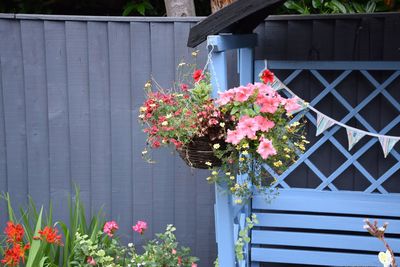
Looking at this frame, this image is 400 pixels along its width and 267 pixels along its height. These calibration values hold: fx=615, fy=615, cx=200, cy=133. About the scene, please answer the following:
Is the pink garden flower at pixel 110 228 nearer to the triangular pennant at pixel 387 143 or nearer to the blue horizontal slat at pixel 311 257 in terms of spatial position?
the blue horizontal slat at pixel 311 257

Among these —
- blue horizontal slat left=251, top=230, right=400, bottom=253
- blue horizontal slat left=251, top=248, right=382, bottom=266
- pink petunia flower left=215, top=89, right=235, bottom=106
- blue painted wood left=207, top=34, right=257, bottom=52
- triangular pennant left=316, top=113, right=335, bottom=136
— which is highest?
blue painted wood left=207, top=34, right=257, bottom=52

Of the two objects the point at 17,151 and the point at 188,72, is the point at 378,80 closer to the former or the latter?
the point at 188,72

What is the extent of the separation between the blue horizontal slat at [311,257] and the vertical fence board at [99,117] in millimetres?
1077

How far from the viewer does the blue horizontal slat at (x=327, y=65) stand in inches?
144

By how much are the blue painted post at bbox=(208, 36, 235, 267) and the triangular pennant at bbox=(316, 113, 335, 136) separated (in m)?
0.89

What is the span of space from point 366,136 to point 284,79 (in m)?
0.63

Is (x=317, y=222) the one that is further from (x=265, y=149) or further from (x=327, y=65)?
(x=265, y=149)

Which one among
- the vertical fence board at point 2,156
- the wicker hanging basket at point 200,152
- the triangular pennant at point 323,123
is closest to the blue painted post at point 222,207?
the wicker hanging basket at point 200,152

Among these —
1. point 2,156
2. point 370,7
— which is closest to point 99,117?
point 2,156

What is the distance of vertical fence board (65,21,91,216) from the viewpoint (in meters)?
4.00

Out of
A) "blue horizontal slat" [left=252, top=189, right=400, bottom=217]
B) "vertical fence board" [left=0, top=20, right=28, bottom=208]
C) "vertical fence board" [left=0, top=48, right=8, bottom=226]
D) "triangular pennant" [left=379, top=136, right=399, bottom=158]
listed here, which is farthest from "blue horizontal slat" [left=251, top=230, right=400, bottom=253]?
"vertical fence board" [left=0, top=48, right=8, bottom=226]

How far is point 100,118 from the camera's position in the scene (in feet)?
13.3

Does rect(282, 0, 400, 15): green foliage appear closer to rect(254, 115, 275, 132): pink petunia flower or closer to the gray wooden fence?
the gray wooden fence

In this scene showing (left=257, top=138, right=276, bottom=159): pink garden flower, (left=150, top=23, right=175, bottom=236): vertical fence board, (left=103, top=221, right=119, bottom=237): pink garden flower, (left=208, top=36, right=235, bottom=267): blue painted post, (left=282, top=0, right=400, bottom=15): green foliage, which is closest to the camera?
(left=257, top=138, right=276, bottom=159): pink garden flower
